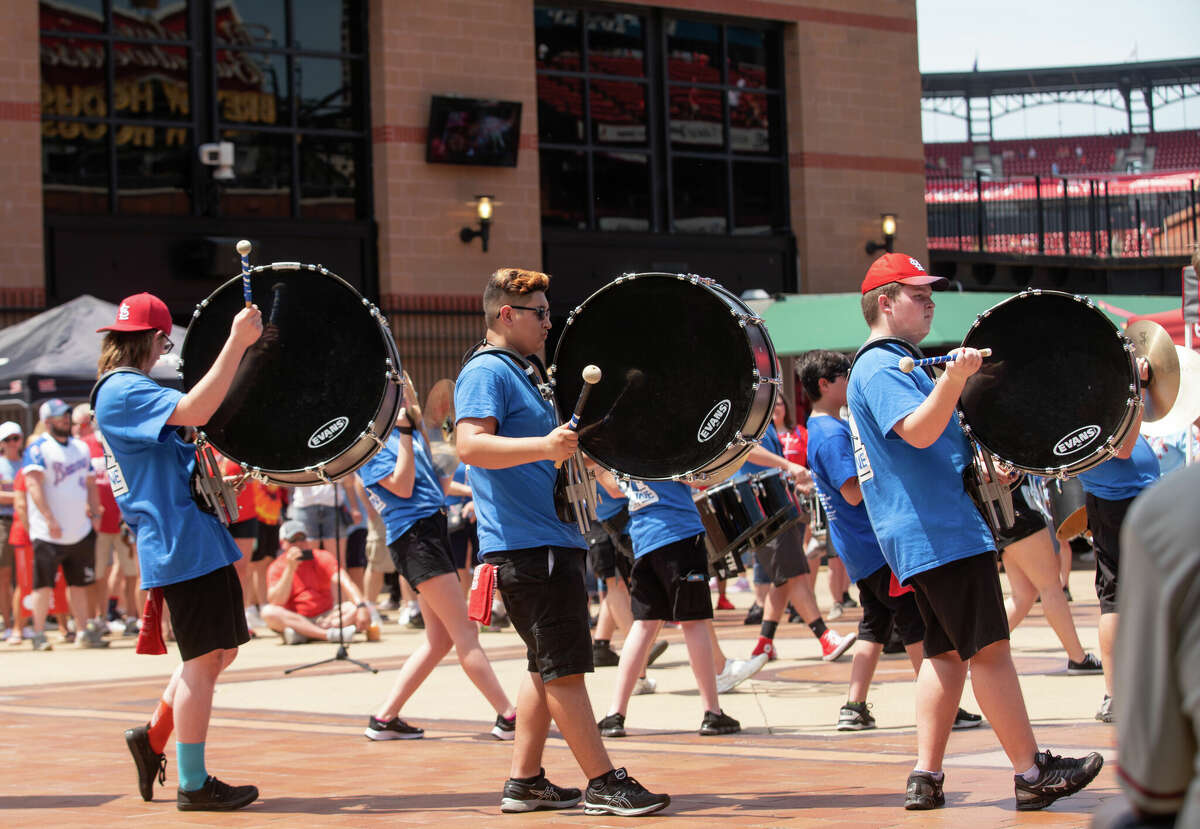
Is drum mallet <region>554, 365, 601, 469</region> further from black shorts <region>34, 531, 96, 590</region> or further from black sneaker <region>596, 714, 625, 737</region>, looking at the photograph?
black shorts <region>34, 531, 96, 590</region>

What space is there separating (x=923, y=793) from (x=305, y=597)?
941 cm

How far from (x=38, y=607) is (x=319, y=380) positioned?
9.28 metres

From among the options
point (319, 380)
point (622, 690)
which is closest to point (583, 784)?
point (622, 690)

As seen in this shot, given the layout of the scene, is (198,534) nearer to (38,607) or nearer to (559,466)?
(559,466)

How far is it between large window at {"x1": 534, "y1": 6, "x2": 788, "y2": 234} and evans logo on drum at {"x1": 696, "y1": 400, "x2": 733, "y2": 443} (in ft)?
57.2

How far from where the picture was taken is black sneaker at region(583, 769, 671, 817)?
5.43 m

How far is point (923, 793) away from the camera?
5.32m

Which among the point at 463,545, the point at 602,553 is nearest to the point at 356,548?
the point at 463,545

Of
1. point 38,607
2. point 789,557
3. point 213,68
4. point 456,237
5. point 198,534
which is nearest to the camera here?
point 198,534

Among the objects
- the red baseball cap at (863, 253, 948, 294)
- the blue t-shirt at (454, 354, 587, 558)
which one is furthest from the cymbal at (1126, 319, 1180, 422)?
the blue t-shirt at (454, 354, 587, 558)

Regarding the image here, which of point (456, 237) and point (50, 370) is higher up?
point (456, 237)

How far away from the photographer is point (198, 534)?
5.90 meters

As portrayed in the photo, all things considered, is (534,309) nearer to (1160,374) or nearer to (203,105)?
(1160,374)

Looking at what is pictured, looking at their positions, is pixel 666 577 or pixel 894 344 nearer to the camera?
pixel 894 344
